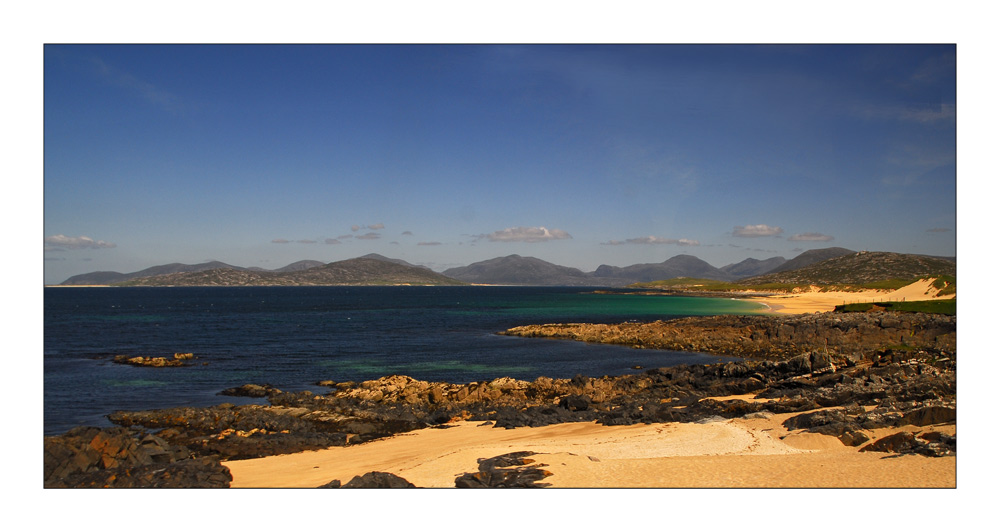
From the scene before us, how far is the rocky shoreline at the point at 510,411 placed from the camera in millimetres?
11758

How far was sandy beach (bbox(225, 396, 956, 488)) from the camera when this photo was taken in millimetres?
10602

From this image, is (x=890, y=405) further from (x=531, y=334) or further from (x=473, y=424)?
(x=531, y=334)

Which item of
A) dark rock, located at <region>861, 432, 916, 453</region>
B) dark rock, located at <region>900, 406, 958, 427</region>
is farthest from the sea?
dark rock, located at <region>861, 432, 916, 453</region>

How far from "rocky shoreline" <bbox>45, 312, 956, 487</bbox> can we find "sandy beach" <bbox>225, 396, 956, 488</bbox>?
0.73m

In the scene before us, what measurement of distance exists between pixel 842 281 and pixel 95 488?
124938 millimetres

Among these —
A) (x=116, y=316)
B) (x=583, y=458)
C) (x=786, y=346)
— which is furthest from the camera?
(x=116, y=316)

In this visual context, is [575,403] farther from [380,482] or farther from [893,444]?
[380,482]

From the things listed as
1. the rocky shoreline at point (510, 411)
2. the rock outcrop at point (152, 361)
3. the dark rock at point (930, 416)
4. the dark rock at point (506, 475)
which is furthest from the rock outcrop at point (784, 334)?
the rock outcrop at point (152, 361)

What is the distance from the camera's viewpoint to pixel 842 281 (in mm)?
110812

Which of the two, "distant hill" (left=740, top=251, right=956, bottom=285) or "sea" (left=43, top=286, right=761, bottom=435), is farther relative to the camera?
"distant hill" (left=740, top=251, right=956, bottom=285)

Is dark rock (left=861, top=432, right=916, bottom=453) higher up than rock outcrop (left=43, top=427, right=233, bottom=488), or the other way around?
dark rock (left=861, top=432, right=916, bottom=453)

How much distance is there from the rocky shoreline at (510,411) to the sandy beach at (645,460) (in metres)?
0.73

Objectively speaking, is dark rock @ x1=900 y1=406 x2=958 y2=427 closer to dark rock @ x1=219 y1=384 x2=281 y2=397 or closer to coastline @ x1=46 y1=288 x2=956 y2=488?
coastline @ x1=46 y1=288 x2=956 y2=488
